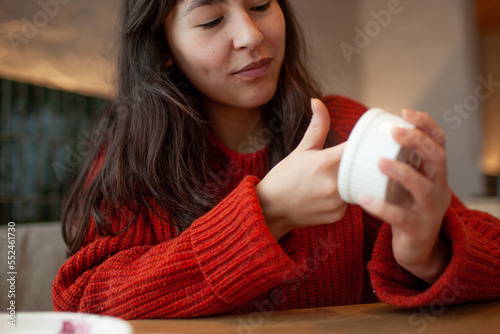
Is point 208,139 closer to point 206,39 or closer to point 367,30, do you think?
point 206,39

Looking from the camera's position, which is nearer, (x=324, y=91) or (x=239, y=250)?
(x=239, y=250)

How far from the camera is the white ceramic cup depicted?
41 centimetres

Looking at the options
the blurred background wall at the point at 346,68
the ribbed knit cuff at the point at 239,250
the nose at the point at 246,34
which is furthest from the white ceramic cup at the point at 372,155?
the blurred background wall at the point at 346,68

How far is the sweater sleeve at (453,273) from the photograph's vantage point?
20.6 inches

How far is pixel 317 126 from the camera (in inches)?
20.8

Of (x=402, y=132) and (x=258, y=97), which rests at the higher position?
(x=402, y=132)

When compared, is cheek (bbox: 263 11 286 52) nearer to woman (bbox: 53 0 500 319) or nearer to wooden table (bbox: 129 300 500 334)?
woman (bbox: 53 0 500 319)

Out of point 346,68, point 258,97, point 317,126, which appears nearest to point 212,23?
point 258,97

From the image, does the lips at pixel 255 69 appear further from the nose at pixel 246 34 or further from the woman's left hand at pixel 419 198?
the woman's left hand at pixel 419 198

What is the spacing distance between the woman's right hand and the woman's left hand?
86 millimetres

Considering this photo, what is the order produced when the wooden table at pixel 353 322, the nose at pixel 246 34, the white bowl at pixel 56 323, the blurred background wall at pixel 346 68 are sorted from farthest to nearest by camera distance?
1. the blurred background wall at pixel 346 68
2. the nose at pixel 246 34
3. the wooden table at pixel 353 322
4. the white bowl at pixel 56 323

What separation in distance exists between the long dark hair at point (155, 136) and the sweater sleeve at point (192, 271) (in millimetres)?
132

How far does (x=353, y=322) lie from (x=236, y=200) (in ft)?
0.65

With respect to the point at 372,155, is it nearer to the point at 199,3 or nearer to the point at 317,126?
the point at 317,126
